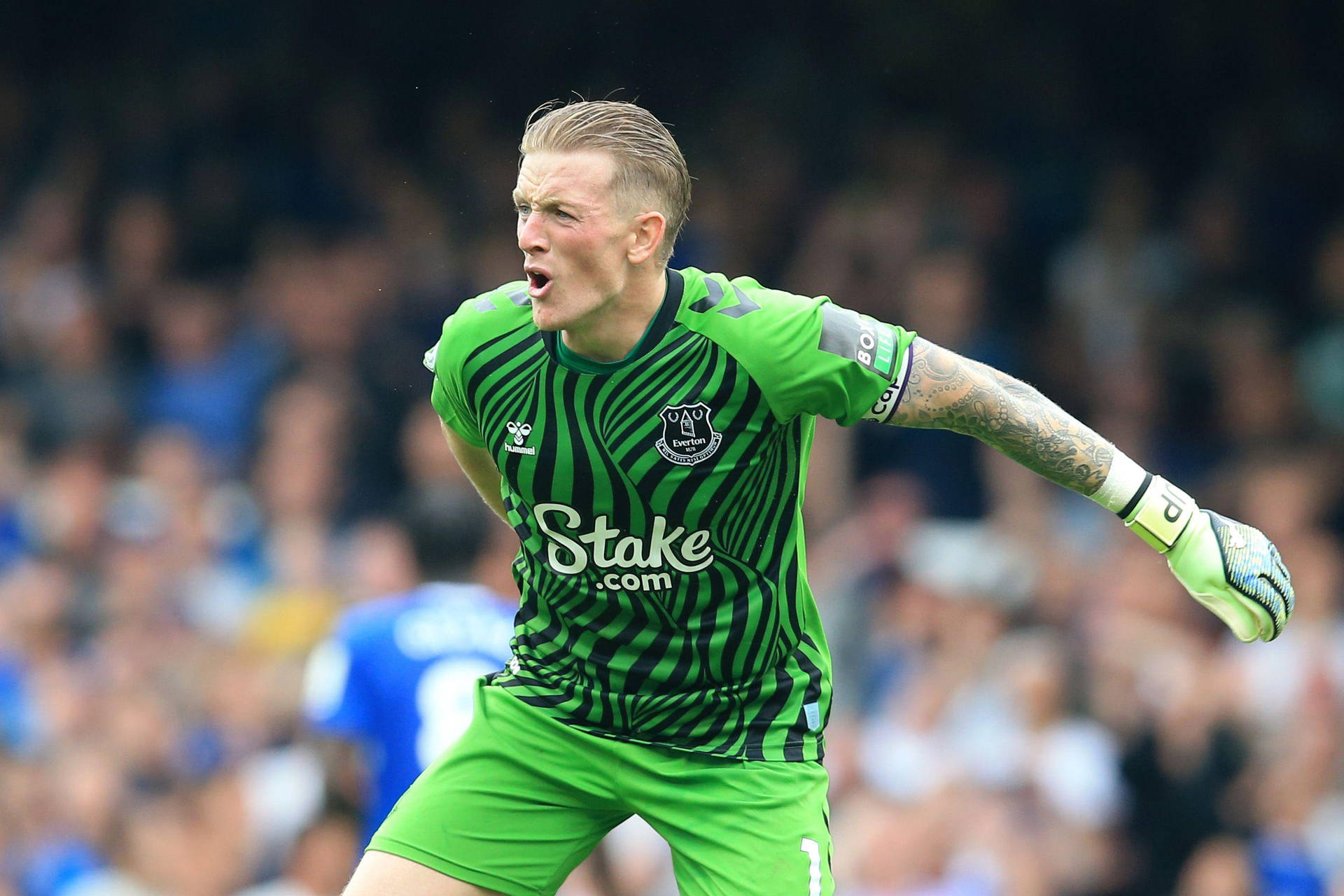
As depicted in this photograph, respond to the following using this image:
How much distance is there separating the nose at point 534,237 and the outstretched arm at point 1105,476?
0.84 meters

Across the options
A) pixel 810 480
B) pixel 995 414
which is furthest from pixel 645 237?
pixel 810 480

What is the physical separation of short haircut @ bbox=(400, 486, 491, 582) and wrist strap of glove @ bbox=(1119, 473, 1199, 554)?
8.19ft

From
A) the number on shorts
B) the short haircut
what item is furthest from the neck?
the short haircut

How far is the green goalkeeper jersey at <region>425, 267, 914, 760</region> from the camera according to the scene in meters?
3.79

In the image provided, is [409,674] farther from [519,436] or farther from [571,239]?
[571,239]

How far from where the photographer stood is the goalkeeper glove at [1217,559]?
A: 3963 mm

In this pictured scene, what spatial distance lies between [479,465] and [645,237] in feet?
2.81

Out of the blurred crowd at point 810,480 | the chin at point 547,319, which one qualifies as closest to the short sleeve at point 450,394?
the chin at point 547,319

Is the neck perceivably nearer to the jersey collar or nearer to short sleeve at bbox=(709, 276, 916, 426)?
the jersey collar

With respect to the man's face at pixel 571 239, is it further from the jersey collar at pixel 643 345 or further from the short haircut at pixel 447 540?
the short haircut at pixel 447 540

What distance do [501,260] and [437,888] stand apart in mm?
6754

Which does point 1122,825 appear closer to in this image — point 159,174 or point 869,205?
point 869,205

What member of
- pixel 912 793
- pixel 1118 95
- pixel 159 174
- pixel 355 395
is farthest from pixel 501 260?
pixel 912 793

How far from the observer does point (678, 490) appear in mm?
3830
